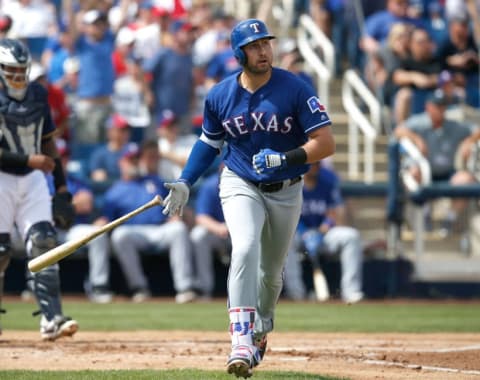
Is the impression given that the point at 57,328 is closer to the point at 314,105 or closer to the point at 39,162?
the point at 39,162

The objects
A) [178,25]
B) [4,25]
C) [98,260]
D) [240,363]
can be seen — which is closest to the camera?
[240,363]

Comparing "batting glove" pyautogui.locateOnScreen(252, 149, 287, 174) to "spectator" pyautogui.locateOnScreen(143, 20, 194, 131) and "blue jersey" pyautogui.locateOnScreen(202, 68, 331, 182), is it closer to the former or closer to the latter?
"blue jersey" pyautogui.locateOnScreen(202, 68, 331, 182)

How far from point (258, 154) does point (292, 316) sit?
496 cm

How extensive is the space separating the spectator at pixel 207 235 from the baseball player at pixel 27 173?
181 inches

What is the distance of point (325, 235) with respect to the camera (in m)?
Result: 13.6

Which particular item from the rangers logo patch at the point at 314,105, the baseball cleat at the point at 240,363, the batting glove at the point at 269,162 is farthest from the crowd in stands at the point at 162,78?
the baseball cleat at the point at 240,363

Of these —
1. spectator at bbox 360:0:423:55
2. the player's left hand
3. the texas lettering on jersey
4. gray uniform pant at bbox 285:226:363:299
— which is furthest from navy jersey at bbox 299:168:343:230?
the texas lettering on jersey

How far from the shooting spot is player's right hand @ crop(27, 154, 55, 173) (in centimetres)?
864

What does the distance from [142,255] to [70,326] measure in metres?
5.46

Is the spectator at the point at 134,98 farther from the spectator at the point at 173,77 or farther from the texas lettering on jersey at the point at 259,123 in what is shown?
the texas lettering on jersey at the point at 259,123

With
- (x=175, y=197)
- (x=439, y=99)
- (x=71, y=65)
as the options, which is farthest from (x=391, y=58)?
(x=175, y=197)

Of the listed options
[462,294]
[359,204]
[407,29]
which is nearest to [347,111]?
[407,29]

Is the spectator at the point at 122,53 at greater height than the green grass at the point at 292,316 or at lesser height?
greater

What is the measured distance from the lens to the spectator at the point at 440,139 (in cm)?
1430
